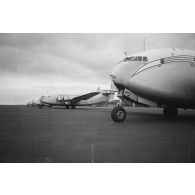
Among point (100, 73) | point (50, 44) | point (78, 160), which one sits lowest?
point (78, 160)

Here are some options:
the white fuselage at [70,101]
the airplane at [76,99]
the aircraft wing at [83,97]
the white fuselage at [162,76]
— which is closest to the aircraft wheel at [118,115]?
the white fuselage at [162,76]

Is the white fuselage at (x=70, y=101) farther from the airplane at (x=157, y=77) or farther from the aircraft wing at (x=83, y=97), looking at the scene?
the airplane at (x=157, y=77)

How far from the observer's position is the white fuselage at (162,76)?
8930 mm

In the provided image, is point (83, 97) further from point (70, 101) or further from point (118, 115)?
point (118, 115)

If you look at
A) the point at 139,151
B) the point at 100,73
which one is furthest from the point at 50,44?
the point at 139,151

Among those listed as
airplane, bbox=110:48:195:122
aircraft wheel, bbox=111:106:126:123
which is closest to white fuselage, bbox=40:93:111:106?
airplane, bbox=110:48:195:122

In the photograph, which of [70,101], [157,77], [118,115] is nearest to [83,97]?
[70,101]

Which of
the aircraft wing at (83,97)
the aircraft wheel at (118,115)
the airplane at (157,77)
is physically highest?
the aircraft wing at (83,97)

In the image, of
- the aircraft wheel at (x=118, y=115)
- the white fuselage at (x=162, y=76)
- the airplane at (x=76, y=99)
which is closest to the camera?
the white fuselage at (x=162, y=76)

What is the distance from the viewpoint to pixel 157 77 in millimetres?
8930

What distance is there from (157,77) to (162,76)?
23cm

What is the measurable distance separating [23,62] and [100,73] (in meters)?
3.22

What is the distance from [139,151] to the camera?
4.36 meters
